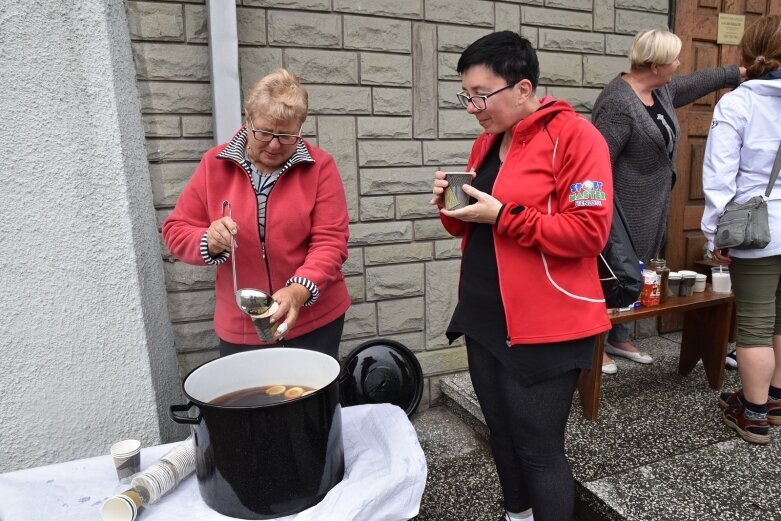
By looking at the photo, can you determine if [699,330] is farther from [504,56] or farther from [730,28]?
[504,56]

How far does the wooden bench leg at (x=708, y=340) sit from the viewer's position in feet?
10.2

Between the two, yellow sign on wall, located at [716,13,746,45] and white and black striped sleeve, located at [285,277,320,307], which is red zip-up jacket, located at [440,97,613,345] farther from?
yellow sign on wall, located at [716,13,746,45]

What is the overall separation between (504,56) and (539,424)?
3.62 feet

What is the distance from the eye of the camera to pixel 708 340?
10.4 feet

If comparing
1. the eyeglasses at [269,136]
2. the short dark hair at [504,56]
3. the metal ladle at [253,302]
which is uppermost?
the short dark hair at [504,56]

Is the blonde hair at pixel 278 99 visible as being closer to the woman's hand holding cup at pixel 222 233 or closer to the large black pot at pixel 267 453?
the woman's hand holding cup at pixel 222 233

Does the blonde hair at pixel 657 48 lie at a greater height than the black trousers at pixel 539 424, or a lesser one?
greater

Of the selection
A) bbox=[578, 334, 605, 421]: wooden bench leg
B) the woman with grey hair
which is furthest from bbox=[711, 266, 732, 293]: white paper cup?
bbox=[578, 334, 605, 421]: wooden bench leg

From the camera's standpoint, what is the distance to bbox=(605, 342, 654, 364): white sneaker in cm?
346

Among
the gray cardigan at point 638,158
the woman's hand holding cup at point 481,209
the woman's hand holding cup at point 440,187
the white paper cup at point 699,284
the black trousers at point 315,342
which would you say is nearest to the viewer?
the woman's hand holding cup at point 481,209

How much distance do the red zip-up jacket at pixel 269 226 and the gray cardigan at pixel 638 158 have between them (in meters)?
1.88

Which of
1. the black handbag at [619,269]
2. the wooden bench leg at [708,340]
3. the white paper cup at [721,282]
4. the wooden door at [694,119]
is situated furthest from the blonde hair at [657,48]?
the black handbag at [619,269]

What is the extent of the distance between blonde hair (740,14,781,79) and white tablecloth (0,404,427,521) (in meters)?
2.30

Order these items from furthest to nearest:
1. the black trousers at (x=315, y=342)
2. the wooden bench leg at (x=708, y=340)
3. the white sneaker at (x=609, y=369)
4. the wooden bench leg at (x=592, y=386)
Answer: the white sneaker at (x=609, y=369) → the wooden bench leg at (x=708, y=340) → the wooden bench leg at (x=592, y=386) → the black trousers at (x=315, y=342)
